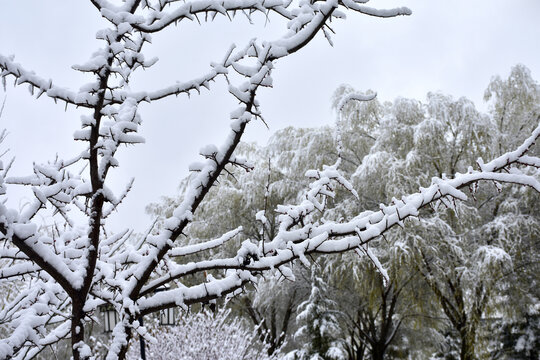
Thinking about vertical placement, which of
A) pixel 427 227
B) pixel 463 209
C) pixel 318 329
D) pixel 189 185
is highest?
pixel 463 209

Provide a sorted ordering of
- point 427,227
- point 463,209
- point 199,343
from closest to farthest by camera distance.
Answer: point 199,343 < point 427,227 < point 463,209

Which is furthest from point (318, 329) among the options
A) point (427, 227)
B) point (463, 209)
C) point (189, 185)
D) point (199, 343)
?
point (189, 185)

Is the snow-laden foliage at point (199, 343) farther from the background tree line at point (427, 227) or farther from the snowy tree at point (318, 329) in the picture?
the snowy tree at point (318, 329)

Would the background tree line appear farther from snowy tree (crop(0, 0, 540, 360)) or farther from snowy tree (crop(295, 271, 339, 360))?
snowy tree (crop(0, 0, 540, 360))

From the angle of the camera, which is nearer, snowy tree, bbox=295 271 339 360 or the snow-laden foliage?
the snow-laden foliage

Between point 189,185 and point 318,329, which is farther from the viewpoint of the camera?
point 318,329

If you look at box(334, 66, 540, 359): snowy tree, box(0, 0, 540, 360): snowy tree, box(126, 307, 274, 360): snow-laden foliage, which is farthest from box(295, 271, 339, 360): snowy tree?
box(0, 0, 540, 360): snowy tree

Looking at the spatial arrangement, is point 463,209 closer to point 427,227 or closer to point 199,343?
point 427,227

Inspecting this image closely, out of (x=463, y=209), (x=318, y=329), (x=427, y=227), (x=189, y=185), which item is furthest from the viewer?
(x=318, y=329)

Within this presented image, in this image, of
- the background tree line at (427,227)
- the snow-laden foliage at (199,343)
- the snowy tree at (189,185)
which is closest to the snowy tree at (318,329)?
the background tree line at (427,227)

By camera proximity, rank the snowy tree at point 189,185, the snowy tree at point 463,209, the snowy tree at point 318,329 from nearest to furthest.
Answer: the snowy tree at point 189,185, the snowy tree at point 463,209, the snowy tree at point 318,329

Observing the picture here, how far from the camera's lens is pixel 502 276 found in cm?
968

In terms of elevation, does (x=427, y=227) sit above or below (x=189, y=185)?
above

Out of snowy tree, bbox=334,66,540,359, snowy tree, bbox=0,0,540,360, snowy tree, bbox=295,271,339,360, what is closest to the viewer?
snowy tree, bbox=0,0,540,360
